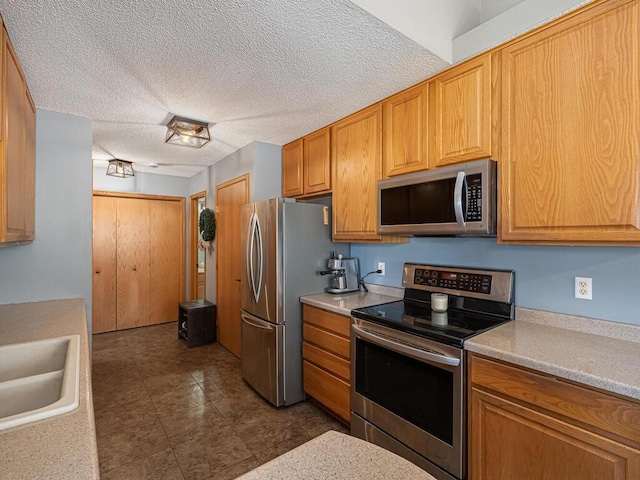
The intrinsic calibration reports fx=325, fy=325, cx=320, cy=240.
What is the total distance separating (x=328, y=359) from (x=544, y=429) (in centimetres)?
138

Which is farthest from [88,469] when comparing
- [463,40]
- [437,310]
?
Result: [463,40]

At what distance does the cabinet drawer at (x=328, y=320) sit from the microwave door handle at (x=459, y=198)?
38.0 inches

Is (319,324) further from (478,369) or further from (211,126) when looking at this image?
(211,126)

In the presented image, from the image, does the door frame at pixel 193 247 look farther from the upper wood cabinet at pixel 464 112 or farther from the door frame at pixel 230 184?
the upper wood cabinet at pixel 464 112

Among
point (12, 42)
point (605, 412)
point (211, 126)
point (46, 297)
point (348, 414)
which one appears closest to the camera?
point (605, 412)

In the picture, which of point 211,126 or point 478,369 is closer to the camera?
point 478,369

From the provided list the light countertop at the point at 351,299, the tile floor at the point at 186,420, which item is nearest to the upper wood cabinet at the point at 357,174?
the light countertop at the point at 351,299

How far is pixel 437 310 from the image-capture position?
80.3 inches

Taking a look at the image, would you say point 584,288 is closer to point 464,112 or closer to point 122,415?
point 464,112

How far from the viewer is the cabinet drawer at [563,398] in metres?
1.10

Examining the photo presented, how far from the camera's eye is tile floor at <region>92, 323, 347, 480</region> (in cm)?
199

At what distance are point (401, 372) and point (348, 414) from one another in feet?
2.19

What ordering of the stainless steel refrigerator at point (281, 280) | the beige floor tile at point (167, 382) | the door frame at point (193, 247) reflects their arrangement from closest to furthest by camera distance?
the stainless steel refrigerator at point (281, 280), the beige floor tile at point (167, 382), the door frame at point (193, 247)

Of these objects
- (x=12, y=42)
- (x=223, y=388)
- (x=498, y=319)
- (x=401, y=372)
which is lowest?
(x=223, y=388)
